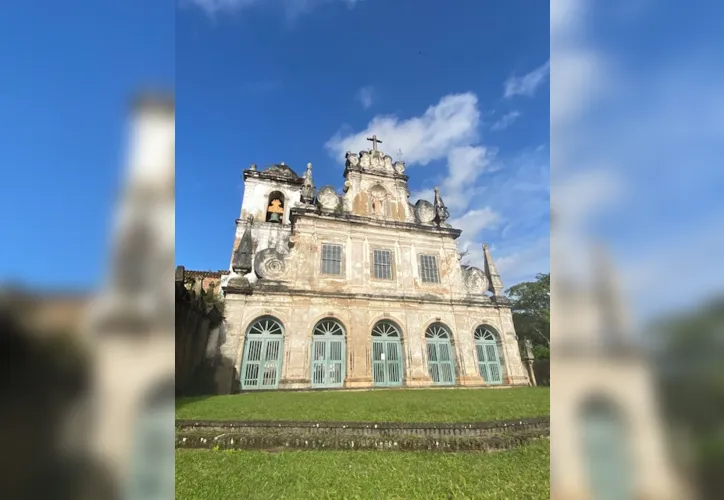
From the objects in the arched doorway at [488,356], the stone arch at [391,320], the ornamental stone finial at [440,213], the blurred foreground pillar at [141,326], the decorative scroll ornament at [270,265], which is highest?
the ornamental stone finial at [440,213]

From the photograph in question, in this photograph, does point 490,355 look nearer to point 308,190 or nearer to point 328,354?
point 328,354

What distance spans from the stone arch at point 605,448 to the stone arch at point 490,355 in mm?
14168

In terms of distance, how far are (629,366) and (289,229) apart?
55.5 ft

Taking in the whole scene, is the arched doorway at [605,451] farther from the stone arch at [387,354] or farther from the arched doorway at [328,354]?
the stone arch at [387,354]

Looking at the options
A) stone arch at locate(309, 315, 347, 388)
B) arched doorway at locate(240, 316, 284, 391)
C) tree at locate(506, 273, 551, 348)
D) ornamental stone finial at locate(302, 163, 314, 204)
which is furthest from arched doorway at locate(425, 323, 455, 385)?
tree at locate(506, 273, 551, 348)

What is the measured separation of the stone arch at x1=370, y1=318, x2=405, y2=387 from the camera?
12664mm

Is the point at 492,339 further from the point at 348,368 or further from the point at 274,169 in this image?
the point at 274,169

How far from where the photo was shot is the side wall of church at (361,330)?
39.2 ft

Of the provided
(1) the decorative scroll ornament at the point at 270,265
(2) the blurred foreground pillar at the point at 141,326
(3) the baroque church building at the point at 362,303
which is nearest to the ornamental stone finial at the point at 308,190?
(3) the baroque church building at the point at 362,303

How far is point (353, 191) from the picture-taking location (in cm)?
1559

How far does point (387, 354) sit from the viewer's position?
1312 cm

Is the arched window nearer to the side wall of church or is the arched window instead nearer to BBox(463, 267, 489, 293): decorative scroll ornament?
the side wall of church

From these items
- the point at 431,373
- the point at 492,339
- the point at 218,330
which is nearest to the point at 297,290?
the point at 218,330

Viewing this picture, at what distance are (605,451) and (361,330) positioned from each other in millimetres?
12873
